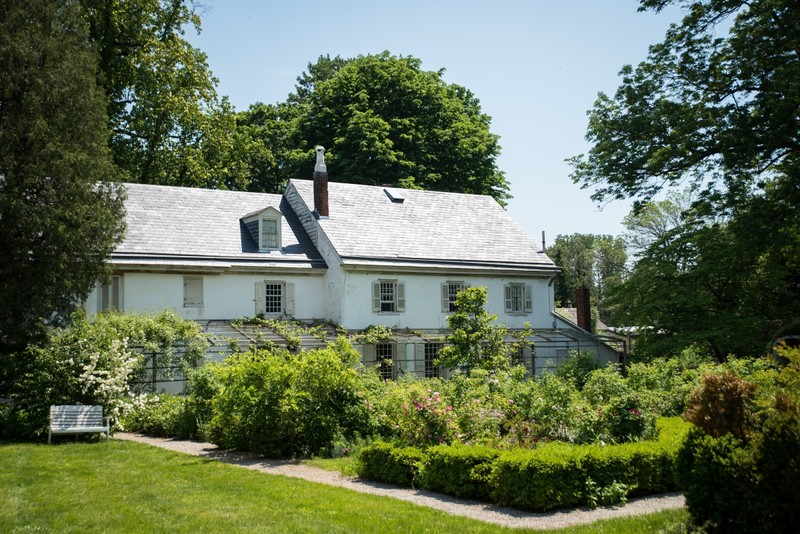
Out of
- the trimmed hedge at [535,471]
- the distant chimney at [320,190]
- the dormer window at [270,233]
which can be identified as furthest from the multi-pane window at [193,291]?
the trimmed hedge at [535,471]

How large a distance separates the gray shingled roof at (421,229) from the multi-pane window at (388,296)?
111 centimetres

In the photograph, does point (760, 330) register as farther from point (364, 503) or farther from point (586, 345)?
point (364, 503)

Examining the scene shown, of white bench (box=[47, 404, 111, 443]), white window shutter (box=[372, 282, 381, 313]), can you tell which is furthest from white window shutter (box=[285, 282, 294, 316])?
white bench (box=[47, 404, 111, 443])

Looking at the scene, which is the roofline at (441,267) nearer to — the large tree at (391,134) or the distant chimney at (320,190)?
the distant chimney at (320,190)

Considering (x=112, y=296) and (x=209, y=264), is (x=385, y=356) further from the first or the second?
(x=112, y=296)

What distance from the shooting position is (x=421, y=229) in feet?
117

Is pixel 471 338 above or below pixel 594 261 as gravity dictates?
below

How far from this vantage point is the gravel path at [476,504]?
9.37 meters

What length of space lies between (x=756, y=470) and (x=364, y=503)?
496cm

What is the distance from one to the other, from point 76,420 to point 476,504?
10.9 m

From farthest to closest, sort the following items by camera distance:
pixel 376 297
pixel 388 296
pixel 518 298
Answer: pixel 518 298 < pixel 388 296 < pixel 376 297

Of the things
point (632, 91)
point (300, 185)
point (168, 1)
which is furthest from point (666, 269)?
point (168, 1)

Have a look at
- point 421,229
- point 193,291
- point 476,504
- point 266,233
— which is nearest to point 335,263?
point 266,233

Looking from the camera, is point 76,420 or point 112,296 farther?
point 112,296
